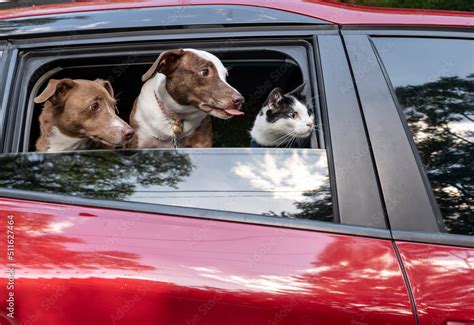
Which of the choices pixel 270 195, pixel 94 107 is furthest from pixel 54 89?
pixel 270 195

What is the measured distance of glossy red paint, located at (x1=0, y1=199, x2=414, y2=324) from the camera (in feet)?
4.76

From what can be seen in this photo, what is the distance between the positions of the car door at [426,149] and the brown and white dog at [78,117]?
1166 mm

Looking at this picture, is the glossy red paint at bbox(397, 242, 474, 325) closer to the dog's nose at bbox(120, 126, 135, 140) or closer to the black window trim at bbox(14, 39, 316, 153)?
the black window trim at bbox(14, 39, 316, 153)

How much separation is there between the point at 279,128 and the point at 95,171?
1.27 metres

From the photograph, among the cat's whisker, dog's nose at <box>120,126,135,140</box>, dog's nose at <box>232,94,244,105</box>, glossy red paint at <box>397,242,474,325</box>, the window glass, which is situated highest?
dog's nose at <box>232,94,244,105</box>

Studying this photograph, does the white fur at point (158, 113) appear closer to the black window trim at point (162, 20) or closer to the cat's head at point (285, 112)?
the cat's head at point (285, 112)

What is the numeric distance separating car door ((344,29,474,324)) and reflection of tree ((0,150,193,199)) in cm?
63

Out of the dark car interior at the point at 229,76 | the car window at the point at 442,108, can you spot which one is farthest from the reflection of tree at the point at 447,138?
the dark car interior at the point at 229,76

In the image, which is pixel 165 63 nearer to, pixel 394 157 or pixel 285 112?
pixel 285 112

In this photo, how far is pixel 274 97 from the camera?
2781 millimetres

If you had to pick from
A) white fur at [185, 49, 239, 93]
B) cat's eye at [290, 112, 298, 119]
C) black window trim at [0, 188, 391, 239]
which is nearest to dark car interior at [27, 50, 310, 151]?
white fur at [185, 49, 239, 93]

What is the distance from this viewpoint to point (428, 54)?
1862 mm

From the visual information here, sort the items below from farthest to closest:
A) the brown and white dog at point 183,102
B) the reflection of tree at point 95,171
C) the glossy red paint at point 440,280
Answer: the brown and white dog at point 183,102, the reflection of tree at point 95,171, the glossy red paint at point 440,280

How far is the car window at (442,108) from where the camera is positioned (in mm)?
1624
